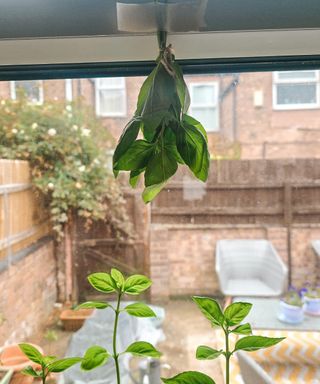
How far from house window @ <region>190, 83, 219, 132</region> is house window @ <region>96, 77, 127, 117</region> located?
21 centimetres

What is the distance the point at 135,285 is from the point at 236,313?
0.21 m

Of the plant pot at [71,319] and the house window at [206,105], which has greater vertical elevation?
the house window at [206,105]

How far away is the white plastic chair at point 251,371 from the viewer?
874 millimetres

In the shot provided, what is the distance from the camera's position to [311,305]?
4.38ft

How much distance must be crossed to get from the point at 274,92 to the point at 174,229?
0.57 metres

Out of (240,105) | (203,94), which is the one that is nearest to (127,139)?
(203,94)

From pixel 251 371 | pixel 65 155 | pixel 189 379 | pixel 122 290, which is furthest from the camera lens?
pixel 65 155

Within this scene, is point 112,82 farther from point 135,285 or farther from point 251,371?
point 251,371

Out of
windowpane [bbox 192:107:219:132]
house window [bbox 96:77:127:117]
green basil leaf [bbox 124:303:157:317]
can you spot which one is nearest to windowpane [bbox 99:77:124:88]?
house window [bbox 96:77:127:117]

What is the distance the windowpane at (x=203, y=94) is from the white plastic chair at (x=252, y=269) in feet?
1.71

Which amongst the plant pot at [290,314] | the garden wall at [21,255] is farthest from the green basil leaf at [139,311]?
the plant pot at [290,314]

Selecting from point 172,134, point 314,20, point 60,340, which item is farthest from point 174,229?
point 314,20

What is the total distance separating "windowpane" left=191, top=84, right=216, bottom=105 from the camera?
99cm

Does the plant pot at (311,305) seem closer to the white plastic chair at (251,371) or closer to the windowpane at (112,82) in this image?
the white plastic chair at (251,371)
